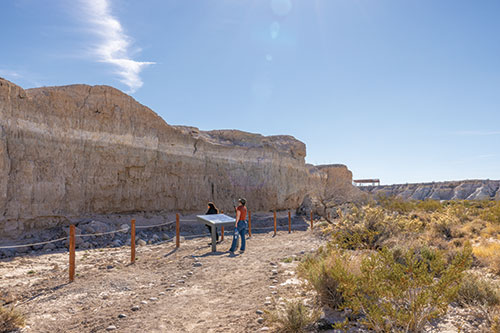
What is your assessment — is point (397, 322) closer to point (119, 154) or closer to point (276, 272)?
point (276, 272)

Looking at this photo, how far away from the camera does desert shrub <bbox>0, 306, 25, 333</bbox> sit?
426 centimetres

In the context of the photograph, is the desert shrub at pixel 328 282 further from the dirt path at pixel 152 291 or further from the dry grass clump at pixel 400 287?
the dirt path at pixel 152 291

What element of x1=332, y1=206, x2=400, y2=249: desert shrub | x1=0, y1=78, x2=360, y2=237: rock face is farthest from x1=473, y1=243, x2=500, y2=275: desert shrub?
x1=0, y1=78, x2=360, y2=237: rock face

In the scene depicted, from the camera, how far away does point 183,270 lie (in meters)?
7.61

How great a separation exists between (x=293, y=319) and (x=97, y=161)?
44.5 ft

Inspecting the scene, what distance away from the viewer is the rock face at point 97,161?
39.6 feet

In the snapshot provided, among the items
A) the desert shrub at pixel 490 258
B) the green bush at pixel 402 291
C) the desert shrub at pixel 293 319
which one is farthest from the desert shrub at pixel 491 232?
the desert shrub at pixel 293 319

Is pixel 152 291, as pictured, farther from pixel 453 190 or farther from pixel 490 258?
pixel 453 190

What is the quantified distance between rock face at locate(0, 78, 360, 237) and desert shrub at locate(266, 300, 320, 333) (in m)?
11.7

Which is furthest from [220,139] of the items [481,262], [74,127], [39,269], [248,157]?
[481,262]

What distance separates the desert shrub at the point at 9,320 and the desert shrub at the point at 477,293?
6004 mm

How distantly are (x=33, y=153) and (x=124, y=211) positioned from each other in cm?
487

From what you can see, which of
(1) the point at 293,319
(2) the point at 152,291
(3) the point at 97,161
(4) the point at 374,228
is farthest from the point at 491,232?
(3) the point at 97,161

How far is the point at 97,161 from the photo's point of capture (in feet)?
49.1
